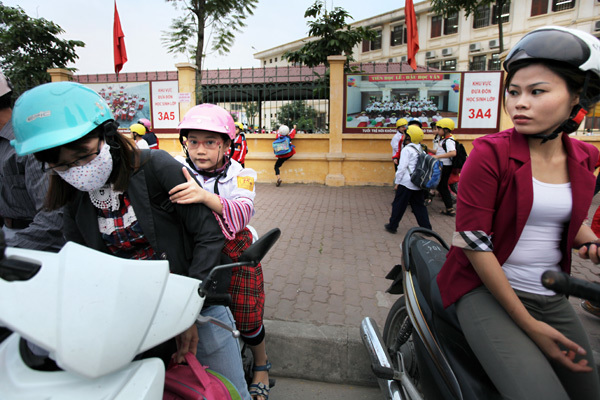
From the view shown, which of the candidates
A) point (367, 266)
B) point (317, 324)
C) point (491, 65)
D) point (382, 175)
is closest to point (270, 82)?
point (382, 175)

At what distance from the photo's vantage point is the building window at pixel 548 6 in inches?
834

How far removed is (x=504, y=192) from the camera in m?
1.24

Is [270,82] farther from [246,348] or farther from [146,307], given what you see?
[146,307]

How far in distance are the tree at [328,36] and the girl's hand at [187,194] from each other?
309 inches

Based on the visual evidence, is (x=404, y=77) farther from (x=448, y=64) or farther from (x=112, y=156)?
(x=448, y=64)

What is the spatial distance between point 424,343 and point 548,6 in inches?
1132

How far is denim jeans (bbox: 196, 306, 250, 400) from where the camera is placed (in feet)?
5.04

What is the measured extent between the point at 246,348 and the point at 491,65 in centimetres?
2937

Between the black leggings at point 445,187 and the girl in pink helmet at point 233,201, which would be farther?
the black leggings at point 445,187

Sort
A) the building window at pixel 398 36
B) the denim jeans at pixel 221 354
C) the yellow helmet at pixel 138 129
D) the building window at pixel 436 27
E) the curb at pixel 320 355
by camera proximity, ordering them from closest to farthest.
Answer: the denim jeans at pixel 221 354 → the curb at pixel 320 355 → the yellow helmet at pixel 138 129 → the building window at pixel 436 27 → the building window at pixel 398 36

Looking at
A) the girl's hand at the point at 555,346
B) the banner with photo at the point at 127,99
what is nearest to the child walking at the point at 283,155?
the banner with photo at the point at 127,99

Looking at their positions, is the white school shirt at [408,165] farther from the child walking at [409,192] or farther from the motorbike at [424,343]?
the motorbike at [424,343]

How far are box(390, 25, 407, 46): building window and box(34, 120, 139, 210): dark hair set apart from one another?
33.8 m

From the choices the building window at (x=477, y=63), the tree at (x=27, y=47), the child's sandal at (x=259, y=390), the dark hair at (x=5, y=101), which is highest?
the building window at (x=477, y=63)
